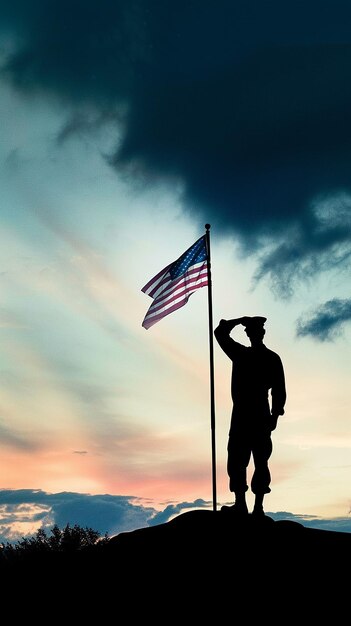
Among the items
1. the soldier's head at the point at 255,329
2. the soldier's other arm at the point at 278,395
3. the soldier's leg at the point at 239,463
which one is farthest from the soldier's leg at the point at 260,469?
the soldier's head at the point at 255,329

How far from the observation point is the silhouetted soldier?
1334cm

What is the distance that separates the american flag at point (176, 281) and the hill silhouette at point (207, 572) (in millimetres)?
5566

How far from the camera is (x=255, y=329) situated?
1374 cm

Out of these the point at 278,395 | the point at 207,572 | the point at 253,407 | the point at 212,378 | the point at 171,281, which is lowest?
the point at 207,572

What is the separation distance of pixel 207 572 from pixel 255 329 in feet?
15.0

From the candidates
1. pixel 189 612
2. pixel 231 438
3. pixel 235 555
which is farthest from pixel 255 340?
pixel 189 612

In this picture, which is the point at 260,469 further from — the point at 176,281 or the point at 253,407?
the point at 176,281

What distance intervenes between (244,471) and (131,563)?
105 inches

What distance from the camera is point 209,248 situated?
17688mm

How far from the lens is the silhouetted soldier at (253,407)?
13.3m

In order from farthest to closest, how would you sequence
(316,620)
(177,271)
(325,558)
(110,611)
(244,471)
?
(177,271) < (244,471) < (325,558) < (110,611) < (316,620)

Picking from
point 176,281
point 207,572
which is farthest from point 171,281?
point 207,572

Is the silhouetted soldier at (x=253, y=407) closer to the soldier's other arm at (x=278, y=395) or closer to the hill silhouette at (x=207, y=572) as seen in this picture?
the soldier's other arm at (x=278, y=395)

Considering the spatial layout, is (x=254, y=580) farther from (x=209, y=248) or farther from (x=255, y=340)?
(x=209, y=248)
